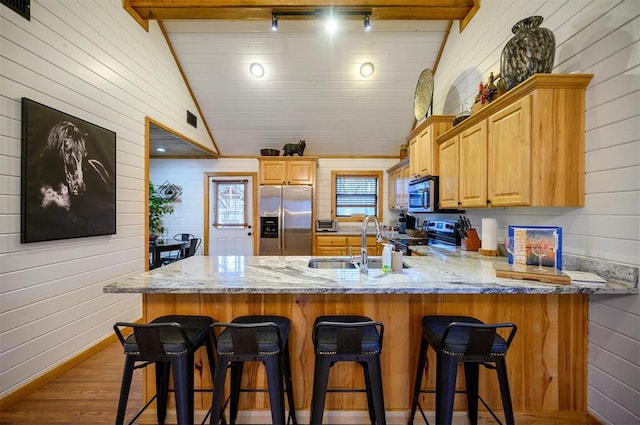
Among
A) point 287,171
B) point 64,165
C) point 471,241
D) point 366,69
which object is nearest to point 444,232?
point 471,241

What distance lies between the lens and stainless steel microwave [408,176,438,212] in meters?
2.93

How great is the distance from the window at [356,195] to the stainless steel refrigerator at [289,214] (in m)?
0.79

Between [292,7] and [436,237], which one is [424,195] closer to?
[436,237]

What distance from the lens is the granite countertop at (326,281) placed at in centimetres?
138

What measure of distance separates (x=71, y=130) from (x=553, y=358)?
379 centimetres

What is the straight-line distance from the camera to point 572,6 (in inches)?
67.9

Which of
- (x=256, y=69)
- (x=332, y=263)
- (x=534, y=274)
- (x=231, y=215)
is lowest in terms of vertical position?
(x=332, y=263)

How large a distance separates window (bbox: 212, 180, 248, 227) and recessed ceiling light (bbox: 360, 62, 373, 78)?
2.91 meters

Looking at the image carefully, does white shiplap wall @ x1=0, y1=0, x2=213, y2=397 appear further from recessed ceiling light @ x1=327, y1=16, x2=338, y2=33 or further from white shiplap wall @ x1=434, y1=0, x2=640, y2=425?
white shiplap wall @ x1=434, y1=0, x2=640, y2=425

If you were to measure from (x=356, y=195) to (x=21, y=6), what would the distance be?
4.54 m

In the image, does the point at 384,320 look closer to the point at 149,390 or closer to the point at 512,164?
the point at 512,164

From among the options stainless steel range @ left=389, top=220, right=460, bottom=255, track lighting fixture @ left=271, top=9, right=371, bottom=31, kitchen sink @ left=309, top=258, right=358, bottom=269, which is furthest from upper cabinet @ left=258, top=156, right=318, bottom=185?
kitchen sink @ left=309, top=258, right=358, bottom=269

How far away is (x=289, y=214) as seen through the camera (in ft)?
15.4

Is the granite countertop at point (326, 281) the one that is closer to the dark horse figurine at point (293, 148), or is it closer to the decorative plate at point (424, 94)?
the decorative plate at point (424, 94)
